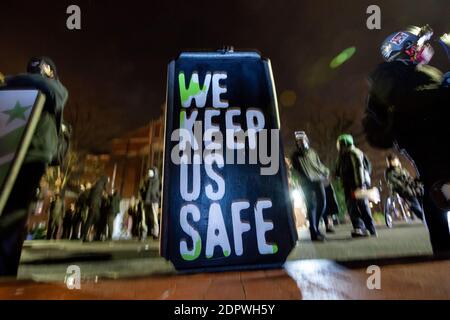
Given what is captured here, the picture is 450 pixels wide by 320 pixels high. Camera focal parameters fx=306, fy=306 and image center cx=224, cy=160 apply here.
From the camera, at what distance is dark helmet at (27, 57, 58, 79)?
3.07 meters

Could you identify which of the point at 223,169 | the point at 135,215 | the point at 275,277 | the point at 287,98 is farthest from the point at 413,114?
the point at 135,215

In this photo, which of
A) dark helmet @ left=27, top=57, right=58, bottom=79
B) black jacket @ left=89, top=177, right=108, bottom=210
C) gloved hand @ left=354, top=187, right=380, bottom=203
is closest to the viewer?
dark helmet @ left=27, top=57, right=58, bottom=79

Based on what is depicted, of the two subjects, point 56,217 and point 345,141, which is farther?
point 56,217

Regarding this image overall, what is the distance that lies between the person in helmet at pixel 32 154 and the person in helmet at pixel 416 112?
3.14 m

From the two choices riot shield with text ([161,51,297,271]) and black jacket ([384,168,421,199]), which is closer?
riot shield with text ([161,51,297,271])

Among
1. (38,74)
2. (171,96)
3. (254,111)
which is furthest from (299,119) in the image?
(38,74)

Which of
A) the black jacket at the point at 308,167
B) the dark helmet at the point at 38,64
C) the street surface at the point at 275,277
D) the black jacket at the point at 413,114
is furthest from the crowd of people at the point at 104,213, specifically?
the black jacket at the point at 413,114

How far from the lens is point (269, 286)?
2.17m

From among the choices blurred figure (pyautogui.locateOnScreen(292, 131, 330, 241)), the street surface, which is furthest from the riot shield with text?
blurred figure (pyautogui.locateOnScreen(292, 131, 330, 241))

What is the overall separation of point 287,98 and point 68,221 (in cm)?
308

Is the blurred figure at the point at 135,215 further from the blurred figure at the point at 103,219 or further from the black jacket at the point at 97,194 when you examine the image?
the black jacket at the point at 97,194

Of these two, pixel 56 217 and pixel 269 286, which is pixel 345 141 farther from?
pixel 56 217

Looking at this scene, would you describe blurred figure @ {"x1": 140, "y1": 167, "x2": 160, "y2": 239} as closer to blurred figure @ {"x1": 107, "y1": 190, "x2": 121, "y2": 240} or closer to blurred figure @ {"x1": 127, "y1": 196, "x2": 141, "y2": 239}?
blurred figure @ {"x1": 127, "y1": 196, "x2": 141, "y2": 239}

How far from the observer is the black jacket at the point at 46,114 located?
2.80 m
